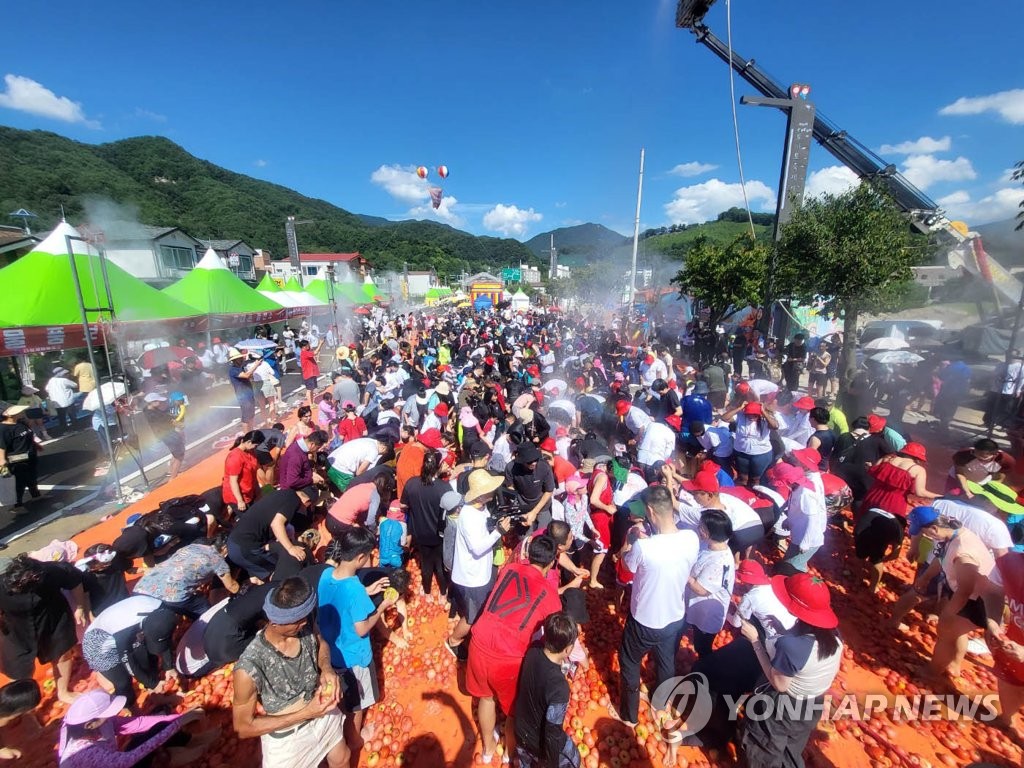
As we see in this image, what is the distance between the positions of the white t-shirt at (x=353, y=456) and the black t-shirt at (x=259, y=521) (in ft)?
3.61

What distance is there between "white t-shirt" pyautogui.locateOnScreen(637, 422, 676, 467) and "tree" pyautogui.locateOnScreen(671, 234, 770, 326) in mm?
13693

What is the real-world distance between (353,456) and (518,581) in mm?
3401

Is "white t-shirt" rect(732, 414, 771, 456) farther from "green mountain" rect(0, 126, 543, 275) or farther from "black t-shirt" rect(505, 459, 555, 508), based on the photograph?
"green mountain" rect(0, 126, 543, 275)

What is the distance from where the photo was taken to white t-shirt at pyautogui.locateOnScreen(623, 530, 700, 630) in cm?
291

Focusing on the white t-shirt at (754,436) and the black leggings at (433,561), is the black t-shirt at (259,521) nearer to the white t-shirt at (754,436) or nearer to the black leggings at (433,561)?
the black leggings at (433,561)

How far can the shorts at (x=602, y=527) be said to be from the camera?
14.8 ft

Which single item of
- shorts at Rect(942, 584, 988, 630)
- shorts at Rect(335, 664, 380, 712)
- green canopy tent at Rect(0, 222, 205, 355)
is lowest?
shorts at Rect(335, 664, 380, 712)

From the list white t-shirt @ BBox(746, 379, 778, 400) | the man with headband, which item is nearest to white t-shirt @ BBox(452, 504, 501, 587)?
the man with headband

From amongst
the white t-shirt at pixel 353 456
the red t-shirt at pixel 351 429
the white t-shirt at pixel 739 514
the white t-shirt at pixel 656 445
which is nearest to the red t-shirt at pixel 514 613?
the white t-shirt at pixel 739 514

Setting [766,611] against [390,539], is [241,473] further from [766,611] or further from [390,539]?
[766,611]

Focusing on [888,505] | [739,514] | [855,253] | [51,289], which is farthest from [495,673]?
[51,289]

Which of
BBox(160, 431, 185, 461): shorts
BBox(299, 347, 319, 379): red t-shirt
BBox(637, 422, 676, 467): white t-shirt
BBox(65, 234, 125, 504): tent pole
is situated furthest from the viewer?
BBox(299, 347, 319, 379): red t-shirt

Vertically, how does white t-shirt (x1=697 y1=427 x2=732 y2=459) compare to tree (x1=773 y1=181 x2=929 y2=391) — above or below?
below

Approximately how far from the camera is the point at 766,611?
2742mm
